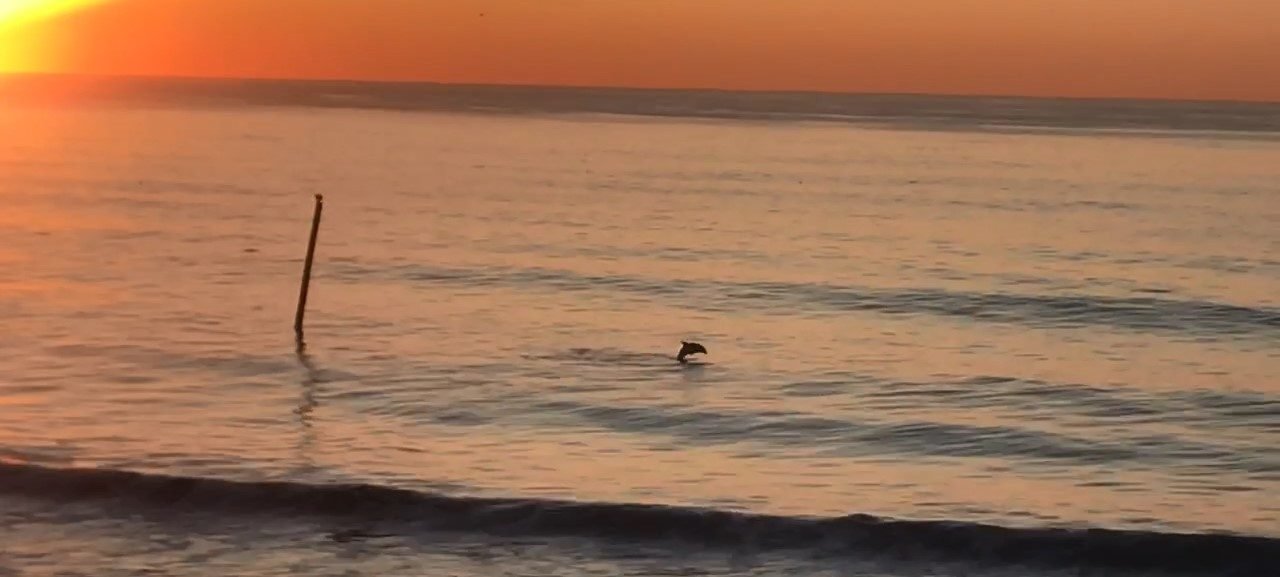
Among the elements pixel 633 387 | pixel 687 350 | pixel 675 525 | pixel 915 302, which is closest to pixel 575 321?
pixel 687 350

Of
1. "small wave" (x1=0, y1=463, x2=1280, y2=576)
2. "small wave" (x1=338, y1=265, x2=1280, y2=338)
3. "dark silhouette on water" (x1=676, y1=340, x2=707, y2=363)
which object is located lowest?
"small wave" (x1=0, y1=463, x2=1280, y2=576)

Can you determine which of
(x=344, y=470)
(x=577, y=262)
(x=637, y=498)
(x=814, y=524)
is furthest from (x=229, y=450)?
(x=577, y=262)

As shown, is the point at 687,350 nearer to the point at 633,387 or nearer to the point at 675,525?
the point at 633,387

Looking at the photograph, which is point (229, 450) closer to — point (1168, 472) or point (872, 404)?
point (872, 404)

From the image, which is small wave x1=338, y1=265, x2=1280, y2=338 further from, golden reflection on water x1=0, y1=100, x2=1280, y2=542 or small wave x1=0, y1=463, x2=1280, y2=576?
small wave x1=0, y1=463, x2=1280, y2=576

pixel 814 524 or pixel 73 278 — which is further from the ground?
pixel 73 278

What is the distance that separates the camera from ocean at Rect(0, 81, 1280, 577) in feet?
54.4

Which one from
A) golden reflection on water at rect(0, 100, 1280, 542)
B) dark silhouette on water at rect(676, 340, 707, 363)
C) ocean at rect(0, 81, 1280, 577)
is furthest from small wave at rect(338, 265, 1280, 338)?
dark silhouette on water at rect(676, 340, 707, 363)

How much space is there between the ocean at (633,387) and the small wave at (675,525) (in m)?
0.05

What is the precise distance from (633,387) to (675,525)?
9.35 meters

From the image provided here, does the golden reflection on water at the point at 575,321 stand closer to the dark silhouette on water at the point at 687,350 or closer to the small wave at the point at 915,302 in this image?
the dark silhouette on water at the point at 687,350

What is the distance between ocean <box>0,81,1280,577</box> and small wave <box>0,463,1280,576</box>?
0.05m

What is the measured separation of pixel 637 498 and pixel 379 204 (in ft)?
145

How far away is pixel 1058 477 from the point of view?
66.7ft
